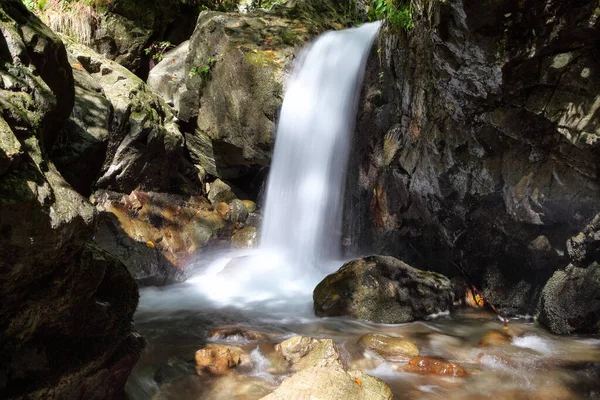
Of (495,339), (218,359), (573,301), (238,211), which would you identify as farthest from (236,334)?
(238,211)

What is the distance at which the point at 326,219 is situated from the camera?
9.38 meters

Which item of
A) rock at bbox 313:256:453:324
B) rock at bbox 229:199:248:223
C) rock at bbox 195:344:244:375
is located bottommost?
rock at bbox 195:344:244:375

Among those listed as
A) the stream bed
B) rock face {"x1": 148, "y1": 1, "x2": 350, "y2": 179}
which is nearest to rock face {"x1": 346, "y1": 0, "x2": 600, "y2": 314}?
the stream bed

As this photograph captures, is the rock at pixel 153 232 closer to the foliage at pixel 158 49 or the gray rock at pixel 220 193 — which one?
the gray rock at pixel 220 193

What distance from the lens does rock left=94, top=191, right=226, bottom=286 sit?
25.0 feet

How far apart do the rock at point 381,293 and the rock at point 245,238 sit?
3686 mm

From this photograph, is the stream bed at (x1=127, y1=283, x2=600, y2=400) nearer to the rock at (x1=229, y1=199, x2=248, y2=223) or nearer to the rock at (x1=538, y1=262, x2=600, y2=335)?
the rock at (x1=538, y1=262, x2=600, y2=335)

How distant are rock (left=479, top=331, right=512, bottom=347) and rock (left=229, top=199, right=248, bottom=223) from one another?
6469mm

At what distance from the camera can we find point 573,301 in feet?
17.2

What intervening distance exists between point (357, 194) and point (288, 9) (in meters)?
5.74

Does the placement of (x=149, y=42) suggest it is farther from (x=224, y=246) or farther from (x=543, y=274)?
(x=543, y=274)

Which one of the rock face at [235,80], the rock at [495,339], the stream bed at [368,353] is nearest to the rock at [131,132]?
the rock face at [235,80]

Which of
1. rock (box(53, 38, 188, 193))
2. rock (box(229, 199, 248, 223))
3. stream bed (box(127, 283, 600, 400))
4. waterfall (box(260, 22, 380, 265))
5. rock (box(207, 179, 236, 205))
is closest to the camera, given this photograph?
stream bed (box(127, 283, 600, 400))

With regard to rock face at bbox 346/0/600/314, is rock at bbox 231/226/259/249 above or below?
below
